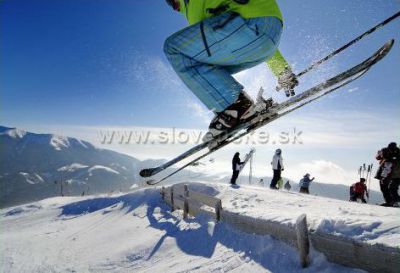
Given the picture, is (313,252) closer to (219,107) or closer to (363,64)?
(219,107)

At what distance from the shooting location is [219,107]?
3.19 metres

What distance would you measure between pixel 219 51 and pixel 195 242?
3.46 meters

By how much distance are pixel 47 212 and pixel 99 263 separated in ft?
37.4

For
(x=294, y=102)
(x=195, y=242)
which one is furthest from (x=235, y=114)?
(x=195, y=242)

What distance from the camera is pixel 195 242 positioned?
5.08 metres

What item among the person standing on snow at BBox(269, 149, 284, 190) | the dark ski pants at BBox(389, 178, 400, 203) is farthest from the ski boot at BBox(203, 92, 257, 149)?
the person standing on snow at BBox(269, 149, 284, 190)

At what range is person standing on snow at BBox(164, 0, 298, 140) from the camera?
2.59 m

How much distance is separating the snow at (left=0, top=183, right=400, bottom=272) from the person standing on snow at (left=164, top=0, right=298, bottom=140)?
1.58 m

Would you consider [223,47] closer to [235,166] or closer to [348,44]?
[348,44]

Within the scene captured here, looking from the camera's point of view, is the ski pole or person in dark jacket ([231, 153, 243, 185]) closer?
the ski pole

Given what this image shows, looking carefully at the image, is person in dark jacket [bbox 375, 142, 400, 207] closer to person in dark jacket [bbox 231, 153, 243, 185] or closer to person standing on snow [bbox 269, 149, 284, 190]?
person standing on snow [bbox 269, 149, 284, 190]

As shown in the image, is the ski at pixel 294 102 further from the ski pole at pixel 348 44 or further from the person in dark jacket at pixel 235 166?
the person in dark jacket at pixel 235 166

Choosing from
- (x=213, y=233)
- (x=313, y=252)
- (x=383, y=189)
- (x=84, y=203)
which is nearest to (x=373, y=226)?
(x=313, y=252)

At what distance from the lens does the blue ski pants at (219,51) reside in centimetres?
261
